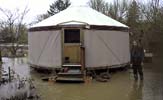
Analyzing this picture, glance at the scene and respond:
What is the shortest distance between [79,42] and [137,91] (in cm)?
427

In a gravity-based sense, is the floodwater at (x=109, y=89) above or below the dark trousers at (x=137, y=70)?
below

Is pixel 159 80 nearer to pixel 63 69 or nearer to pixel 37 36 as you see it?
pixel 63 69

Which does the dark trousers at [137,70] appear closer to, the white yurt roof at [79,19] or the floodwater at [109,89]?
the floodwater at [109,89]

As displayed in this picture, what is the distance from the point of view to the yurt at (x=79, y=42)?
13.0 metres

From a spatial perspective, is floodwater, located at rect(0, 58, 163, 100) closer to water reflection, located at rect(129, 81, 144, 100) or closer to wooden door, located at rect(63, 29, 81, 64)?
water reflection, located at rect(129, 81, 144, 100)

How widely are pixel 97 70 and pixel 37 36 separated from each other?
2.76m

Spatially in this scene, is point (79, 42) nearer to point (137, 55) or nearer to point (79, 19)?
point (79, 19)

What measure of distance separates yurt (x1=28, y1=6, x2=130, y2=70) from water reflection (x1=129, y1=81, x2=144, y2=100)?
6.80ft

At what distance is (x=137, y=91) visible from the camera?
10039mm

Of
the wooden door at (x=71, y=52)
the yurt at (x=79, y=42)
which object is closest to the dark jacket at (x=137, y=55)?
the yurt at (x=79, y=42)

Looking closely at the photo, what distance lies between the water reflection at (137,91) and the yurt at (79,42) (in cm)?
207

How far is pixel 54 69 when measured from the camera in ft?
43.1

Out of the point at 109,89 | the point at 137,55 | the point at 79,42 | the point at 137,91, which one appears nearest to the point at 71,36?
the point at 79,42

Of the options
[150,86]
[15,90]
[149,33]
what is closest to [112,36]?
[150,86]
